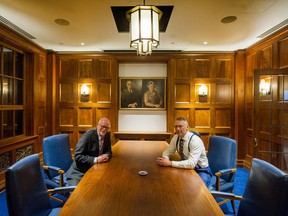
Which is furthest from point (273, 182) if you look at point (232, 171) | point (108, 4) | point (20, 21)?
point (20, 21)

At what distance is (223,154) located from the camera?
2.54 m

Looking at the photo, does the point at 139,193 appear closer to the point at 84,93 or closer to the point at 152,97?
the point at 152,97

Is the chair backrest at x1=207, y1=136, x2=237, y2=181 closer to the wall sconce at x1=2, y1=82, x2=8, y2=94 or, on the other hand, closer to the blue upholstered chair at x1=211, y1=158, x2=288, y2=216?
the blue upholstered chair at x1=211, y1=158, x2=288, y2=216

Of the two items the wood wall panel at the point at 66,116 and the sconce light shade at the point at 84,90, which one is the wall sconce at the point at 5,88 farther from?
the sconce light shade at the point at 84,90

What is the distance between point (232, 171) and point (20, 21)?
3624mm

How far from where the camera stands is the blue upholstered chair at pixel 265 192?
1166mm

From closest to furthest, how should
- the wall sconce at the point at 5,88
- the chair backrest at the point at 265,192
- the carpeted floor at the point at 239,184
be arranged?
the chair backrest at the point at 265,192 < the carpeted floor at the point at 239,184 < the wall sconce at the point at 5,88

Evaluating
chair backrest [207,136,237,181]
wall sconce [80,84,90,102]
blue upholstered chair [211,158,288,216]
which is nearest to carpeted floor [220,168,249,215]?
chair backrest [207,136,237,181]

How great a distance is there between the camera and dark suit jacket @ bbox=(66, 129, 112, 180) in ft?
7.21

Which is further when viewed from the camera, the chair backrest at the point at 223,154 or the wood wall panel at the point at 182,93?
the wood wall panel at the point at 182,93

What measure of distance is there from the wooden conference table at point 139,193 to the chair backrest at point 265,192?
287 millimetres

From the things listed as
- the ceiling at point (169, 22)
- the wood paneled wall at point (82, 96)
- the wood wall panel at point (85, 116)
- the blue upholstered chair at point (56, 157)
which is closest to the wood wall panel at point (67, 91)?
the wood paneled wall at point (82, 96)

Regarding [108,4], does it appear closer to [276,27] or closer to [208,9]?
[208,9]

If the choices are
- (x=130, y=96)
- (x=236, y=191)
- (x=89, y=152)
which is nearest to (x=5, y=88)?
(x=89, y=152)
